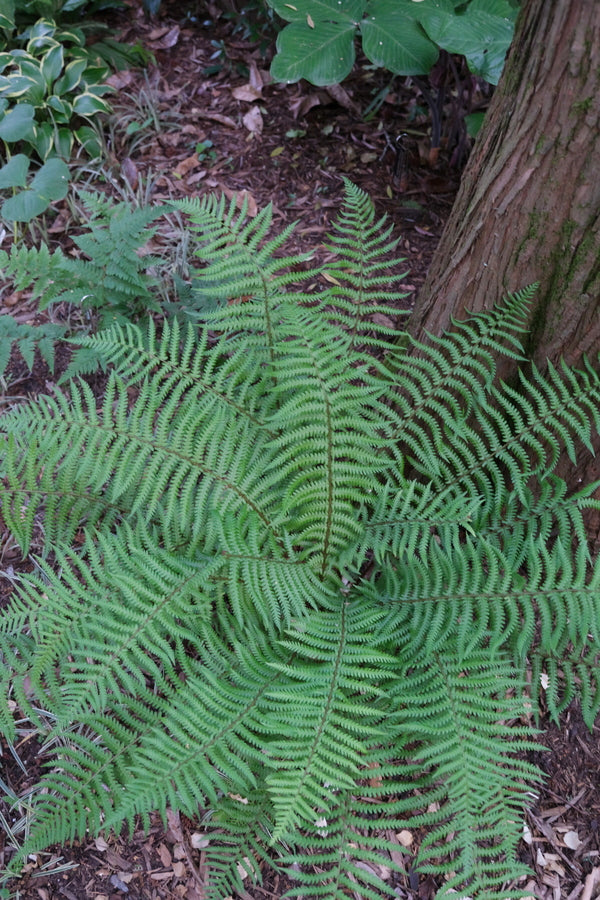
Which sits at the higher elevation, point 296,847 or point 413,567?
point 413,567

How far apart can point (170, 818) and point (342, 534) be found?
3.18 ft

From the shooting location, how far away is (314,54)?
8.72 ft

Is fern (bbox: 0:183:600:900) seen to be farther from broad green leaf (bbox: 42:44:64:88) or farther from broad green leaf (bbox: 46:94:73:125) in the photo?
broad green leaf (bbox: 42:44:64:88)

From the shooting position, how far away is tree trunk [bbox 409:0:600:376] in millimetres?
1572

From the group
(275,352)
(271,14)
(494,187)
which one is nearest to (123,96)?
(271,14)

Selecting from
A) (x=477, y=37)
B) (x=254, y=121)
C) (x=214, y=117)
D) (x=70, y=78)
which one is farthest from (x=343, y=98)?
(x=70, y=78)

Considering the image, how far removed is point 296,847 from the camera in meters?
1.89

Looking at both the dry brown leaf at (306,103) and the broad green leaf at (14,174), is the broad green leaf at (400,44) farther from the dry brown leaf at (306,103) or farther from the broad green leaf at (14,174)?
the broad green leaf at (14,174)

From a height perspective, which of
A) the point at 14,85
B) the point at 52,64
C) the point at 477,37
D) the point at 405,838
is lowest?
the point at 405,838

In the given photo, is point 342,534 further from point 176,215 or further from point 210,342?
point 176,215

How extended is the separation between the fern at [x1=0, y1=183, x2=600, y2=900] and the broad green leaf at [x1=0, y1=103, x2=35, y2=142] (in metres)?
1.42

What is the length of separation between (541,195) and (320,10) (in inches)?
64.3

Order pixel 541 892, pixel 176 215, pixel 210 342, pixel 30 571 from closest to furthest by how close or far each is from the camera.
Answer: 1. pixel 541 892
2. pixel 30 571
3. pixel 210 342
4. pixel 176 215

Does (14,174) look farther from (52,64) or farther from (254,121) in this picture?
(254,121)
